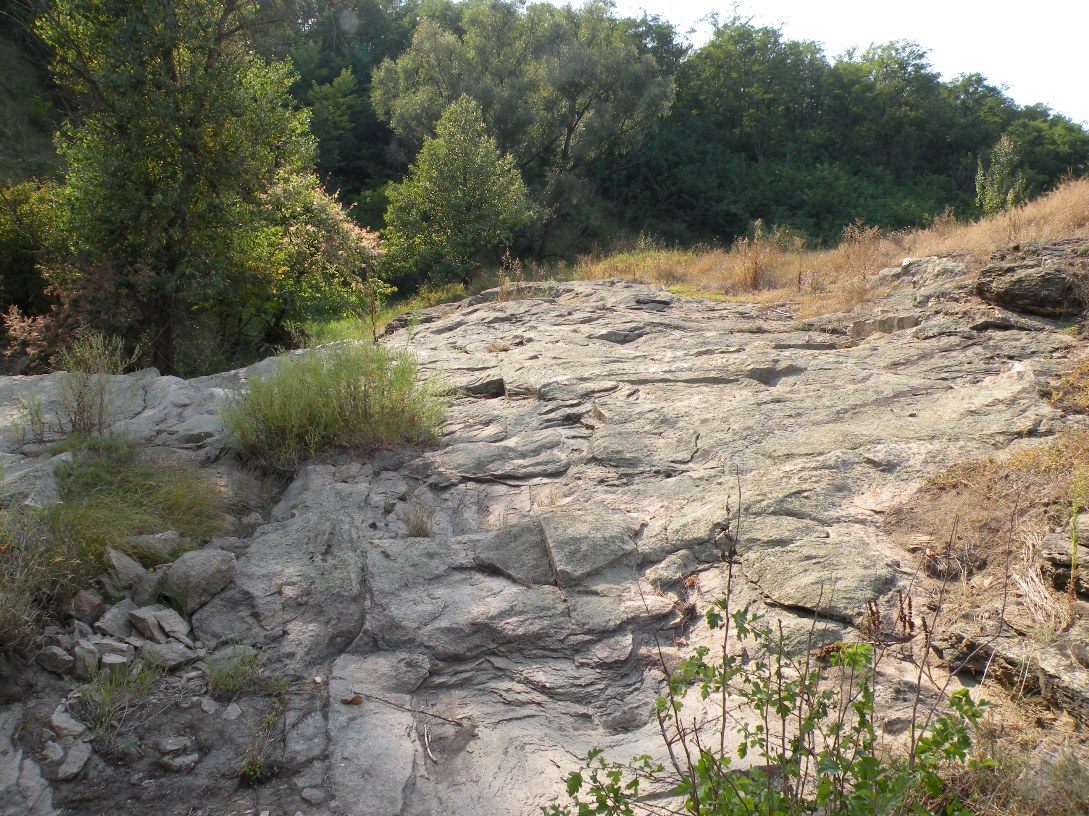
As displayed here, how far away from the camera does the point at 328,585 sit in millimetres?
3715

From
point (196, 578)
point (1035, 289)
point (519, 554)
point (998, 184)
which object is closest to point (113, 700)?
point (196, 578)

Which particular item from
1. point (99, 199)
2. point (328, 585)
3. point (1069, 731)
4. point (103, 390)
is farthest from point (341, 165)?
point (1069, 731)

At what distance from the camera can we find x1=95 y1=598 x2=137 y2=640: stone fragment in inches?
129

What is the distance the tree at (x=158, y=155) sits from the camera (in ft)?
30.3

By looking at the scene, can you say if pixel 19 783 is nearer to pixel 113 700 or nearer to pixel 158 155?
pixel 113 700

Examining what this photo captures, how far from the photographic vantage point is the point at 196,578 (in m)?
3.60

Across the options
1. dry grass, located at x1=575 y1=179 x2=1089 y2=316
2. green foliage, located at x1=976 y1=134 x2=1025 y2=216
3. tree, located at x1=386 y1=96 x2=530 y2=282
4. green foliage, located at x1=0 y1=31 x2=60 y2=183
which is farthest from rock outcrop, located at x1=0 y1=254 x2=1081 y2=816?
green foliage, located at x1=0 y1=31 x2=60 y2=183

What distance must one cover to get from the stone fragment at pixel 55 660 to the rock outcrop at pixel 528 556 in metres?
0.01

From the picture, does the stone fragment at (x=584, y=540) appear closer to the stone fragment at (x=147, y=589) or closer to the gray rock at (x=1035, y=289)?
the stone fragment at (x=147, y=589)

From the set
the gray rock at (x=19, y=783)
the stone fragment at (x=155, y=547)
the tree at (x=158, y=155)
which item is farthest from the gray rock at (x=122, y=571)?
the tree at (x=158, y=155)

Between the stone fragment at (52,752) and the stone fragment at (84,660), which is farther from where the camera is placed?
the stone fragment at (84,660)

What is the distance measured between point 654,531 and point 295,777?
2.04 m

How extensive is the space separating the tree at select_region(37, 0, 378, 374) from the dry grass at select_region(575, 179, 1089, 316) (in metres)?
6.38

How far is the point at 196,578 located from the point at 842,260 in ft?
32.6
